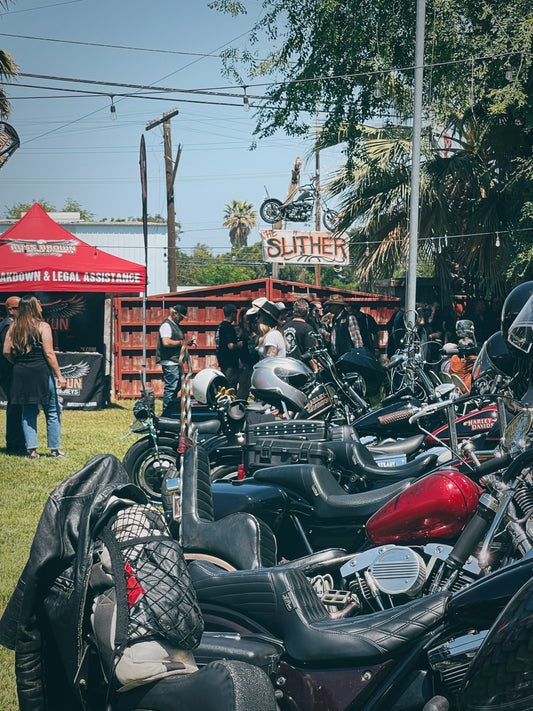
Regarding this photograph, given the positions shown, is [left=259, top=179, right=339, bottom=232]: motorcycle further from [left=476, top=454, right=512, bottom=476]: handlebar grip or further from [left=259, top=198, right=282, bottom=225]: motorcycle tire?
[left=476, top=454, right=512, bottom=476]: handlebar grip

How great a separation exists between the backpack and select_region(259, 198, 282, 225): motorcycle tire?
18174 mm

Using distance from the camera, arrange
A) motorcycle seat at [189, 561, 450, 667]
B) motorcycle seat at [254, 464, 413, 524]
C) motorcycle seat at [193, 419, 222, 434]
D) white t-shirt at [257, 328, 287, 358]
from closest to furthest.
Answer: motorcycle seat at [189, 561, 450, 667] < motorcycle seat at [254, 464, 413, 524] < motorcycle seat at [193, 419, 222, 434] < white t-shirt at [257, 328, 287, 358]

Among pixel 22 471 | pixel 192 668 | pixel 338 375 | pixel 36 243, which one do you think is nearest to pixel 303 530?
pixel 192 668

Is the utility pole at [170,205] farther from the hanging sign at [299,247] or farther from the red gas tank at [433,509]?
the red gas tank at [433,509]

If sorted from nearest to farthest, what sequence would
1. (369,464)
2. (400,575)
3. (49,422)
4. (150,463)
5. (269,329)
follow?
(400,575)
(369,464)
(150,463)
(49,422)
(269,329)

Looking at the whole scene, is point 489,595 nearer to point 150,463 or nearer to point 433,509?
point 433,509

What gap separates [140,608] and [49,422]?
7.12 metres

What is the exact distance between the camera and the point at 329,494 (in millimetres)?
3766

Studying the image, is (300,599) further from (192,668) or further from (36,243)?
(36,243)

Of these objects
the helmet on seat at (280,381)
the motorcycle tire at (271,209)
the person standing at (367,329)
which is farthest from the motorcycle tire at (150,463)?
the motorcycle tire at (271,209)

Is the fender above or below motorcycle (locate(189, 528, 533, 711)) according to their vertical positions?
above

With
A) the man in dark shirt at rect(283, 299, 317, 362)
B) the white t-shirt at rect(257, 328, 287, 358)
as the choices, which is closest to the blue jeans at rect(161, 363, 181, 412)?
the white t-shirt at rect(257, 328, 287, 358)

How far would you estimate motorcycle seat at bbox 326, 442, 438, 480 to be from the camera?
13.9 ft

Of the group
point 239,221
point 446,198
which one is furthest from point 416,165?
point 239,221
